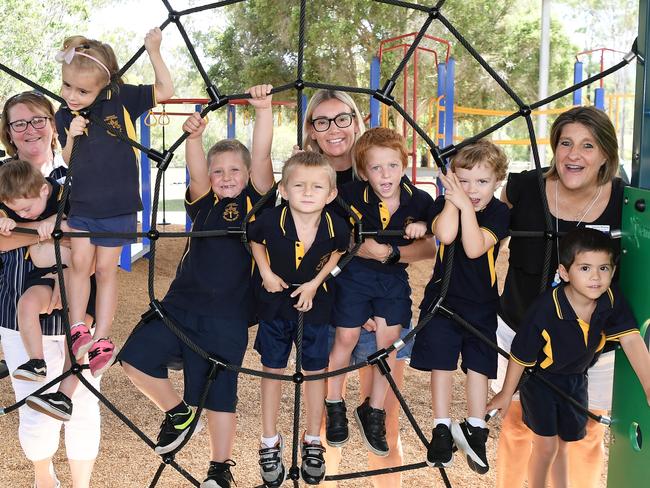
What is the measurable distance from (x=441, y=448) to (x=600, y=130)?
0.70 metres

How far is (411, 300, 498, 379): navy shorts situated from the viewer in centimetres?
159

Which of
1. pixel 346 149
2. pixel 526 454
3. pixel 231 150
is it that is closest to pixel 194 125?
pixel 231 150

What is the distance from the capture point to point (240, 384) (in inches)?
132

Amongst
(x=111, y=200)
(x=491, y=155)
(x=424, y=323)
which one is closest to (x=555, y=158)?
(x=491, y=155)

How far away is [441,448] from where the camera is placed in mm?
1565

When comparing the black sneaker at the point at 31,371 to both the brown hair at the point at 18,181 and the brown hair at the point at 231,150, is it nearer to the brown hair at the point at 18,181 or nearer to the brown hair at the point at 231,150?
the brown hair at the point at 18,181

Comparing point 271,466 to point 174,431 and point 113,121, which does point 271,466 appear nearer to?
point 174,431

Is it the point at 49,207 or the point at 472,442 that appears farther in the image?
the point at 49,207

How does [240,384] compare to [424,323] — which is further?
[240,384]

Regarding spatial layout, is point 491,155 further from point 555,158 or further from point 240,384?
point 240,384

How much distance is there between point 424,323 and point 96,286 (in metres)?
0.78

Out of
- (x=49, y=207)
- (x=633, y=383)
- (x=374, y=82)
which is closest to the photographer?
(x=633, y=383)

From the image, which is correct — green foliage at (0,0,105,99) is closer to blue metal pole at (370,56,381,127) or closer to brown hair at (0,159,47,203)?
blue metal pole at (370,56,381,127)

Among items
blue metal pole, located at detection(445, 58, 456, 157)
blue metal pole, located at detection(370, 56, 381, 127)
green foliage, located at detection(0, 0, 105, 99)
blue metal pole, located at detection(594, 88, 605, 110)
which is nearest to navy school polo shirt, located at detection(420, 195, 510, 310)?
blue metal pole, located at detection(370, 56, 381, 127)
